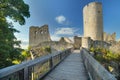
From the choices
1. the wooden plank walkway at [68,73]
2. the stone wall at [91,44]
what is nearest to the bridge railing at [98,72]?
the wooden plank walkway at [68,73]

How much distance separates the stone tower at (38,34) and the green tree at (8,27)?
96.7 feet

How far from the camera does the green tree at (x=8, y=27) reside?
9484 millimetres

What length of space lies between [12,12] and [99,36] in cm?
3072

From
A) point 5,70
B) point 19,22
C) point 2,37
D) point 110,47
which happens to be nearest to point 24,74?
point 5,70

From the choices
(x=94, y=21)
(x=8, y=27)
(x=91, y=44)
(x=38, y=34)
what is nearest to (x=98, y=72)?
(x=8, y=27)

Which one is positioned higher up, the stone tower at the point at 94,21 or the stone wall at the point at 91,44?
the stone tower at the point at 94,21

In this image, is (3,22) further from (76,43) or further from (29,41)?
(29,41)

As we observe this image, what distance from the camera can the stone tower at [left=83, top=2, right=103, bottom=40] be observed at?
128 feet

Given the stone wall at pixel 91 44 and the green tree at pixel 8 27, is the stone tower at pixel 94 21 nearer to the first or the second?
the stone wall at pixel 91 44

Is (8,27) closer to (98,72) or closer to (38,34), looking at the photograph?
(98,72)

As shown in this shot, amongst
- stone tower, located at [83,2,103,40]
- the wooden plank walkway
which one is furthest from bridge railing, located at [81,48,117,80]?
stone tower, located at [83,2,103,40]

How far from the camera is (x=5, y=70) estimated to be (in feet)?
9.18

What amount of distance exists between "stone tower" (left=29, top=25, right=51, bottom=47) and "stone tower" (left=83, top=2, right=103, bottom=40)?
34.1 ft

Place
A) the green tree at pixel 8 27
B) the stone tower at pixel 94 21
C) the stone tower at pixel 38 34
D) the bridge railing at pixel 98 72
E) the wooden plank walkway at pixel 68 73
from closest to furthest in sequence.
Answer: the bridge railing at pixel 98 72 < the wooden plank walkway at pixel 68 73 < the green tree at pixel 8 27 < the stone tower at pixel 94 21 < the stone tower at pixel 38 34
